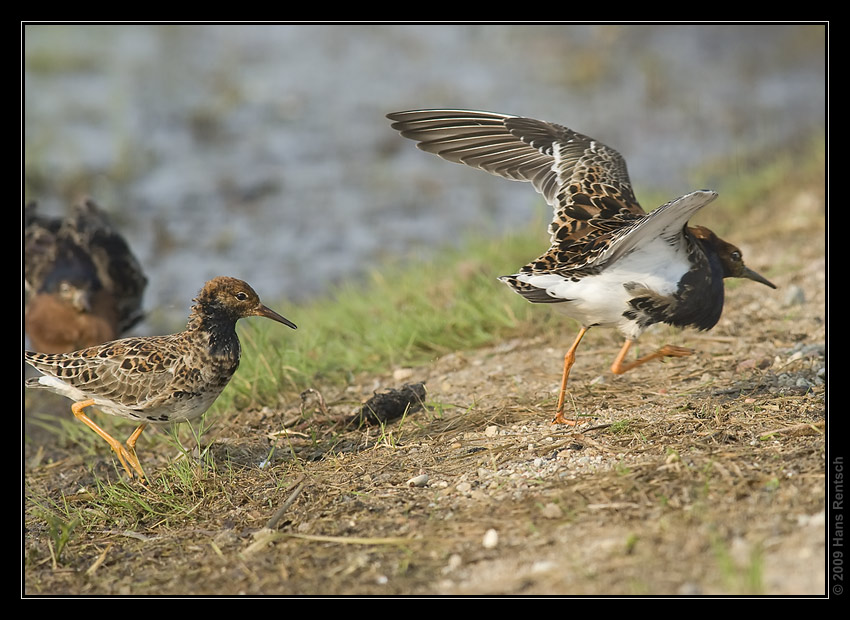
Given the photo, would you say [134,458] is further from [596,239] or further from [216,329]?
[596,239]

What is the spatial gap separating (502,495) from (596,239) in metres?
1.61

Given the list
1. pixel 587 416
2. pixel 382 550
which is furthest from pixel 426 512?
pixel 587 416

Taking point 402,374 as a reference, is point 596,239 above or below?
above

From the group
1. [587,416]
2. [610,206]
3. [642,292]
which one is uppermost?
[610,206]

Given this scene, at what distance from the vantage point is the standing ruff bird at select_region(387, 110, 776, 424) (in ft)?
15.5

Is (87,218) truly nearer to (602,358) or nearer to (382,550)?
(602,358)

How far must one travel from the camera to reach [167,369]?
15.8 ft

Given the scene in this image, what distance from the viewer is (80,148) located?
10.9 metres

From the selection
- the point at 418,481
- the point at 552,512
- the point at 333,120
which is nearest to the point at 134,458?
the point at 418,481

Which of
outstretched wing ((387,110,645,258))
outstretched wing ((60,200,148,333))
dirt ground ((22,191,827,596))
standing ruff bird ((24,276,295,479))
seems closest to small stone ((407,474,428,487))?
dirt ground ((22,191,827,596))

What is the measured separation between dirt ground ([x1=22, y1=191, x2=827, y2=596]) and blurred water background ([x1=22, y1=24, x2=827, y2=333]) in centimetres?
310

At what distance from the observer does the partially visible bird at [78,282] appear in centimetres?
725

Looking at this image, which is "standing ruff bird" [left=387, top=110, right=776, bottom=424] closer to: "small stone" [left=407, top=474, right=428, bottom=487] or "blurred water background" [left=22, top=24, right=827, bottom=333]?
"small stone" [left=407, top=474, right=428, bottom=487]

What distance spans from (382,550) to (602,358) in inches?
107
